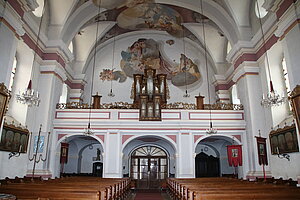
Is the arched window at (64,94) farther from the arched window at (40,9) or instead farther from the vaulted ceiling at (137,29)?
the arched window at (40,9)

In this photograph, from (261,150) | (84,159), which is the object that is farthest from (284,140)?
(84,159)

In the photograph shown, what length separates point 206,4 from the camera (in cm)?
1427

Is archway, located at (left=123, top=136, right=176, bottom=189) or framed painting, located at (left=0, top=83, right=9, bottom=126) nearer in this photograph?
framed painting, located at (left=0, top=83, right=9, bottom=126)

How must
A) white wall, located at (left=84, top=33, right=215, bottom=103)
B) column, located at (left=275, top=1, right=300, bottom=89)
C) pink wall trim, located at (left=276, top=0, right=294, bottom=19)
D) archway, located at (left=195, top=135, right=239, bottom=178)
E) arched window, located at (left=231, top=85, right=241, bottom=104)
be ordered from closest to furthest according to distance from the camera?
1. column, located at (left=275, top=1, right=300, bottom=89)
2. pink wall trim, located at (left=276, top=0, right=294, bottom=19)
3. arched window, located at (left=231, top=85, right=241, bottom=104)
4. archway, located at (left=195, top=135, right=239, bottom=178)
5. white wall, located at (left=84, top=33, right=215, bottom=103)

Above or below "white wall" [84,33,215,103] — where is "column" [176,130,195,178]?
below

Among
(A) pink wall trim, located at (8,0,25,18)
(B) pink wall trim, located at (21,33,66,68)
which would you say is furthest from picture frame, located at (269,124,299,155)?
A: (B) pink wall trim, located at (21,33,66,68)

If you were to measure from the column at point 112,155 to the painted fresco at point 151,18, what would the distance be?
8.05 meters

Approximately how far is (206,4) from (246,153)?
851 cm

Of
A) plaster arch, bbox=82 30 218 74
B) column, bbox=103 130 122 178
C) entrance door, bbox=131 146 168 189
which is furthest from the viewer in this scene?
plaster arch, bbox=82 30 218 74

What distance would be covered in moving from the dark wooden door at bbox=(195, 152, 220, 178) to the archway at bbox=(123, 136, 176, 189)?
79.8 inches

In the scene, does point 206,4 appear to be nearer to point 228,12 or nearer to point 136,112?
point 228,12

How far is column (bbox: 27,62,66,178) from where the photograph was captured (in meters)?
12.1

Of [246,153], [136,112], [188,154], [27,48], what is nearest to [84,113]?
[136,112]

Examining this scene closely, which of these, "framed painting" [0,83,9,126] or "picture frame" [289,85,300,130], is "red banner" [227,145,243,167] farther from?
"framed painting" [0,83,9,126]
